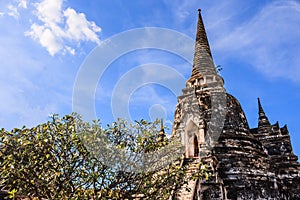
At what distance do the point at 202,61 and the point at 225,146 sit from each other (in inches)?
315

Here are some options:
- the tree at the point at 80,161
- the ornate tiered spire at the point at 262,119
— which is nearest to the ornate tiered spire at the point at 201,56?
the ornate tiered spire at the point at 262,119

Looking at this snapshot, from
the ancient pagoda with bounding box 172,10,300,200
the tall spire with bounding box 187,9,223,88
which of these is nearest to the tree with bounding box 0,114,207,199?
the ancient pagoda with bounding box 172,10,300,200

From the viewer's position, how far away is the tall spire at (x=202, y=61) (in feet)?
72.1

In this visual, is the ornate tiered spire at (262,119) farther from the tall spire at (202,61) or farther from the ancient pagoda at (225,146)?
the tall spire at (202,61)

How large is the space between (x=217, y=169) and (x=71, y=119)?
876cm

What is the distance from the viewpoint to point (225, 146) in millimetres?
17453

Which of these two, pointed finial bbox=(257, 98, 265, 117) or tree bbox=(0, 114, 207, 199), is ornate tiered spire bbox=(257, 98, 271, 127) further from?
tree bbox=(0, 114, 207, 199)

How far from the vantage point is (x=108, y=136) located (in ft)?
35.5

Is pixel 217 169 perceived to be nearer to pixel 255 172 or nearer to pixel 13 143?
pixel 255 172

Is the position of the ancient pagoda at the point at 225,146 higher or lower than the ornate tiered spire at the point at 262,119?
lower

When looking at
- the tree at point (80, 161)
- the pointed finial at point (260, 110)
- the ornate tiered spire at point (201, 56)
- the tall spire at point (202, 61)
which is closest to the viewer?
the tree at point (80, 161)

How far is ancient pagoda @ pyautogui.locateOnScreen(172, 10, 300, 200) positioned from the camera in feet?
51.1

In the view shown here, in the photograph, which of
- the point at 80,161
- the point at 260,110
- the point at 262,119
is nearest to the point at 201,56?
the point at 260,110

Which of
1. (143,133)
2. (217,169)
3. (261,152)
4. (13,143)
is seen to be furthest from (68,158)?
(261,152)
